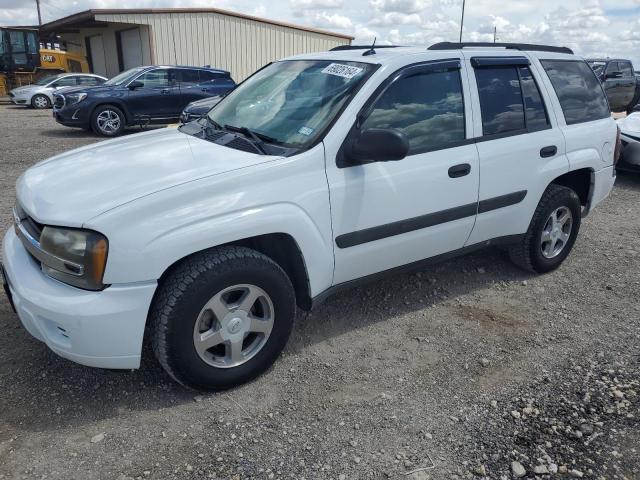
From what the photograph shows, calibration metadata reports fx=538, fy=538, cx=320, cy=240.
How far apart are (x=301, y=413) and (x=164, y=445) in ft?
2.25

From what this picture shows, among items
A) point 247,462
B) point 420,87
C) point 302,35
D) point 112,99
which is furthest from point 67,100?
point 302,35

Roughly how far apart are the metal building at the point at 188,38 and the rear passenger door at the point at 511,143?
790 inches

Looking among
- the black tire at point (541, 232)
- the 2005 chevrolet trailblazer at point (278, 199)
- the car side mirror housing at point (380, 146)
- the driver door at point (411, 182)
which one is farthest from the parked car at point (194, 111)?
the car side mirror housing at point (380, 146)

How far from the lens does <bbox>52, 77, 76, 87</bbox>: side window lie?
18.3 metres

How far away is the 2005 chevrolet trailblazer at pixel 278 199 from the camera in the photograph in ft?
8.13

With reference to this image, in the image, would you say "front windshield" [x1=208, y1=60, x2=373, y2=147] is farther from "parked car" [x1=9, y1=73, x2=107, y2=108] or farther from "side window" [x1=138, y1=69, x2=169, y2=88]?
"parked car" [x1=9, y1=73, x2=107, y2=108]

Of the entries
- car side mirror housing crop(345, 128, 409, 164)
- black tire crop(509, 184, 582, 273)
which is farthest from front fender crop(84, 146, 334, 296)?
black tire crop(509, 184, 582, 273)

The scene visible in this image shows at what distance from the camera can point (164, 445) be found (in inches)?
99.1

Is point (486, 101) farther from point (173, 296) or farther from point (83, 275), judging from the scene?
point (83, 275)

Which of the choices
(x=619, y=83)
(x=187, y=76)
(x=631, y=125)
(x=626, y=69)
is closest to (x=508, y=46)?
(x=631, y=125)

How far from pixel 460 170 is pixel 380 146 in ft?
2.75

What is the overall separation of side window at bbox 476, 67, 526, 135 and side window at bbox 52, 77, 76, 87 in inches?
704

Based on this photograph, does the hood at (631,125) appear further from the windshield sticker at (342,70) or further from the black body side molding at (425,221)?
the windshield sticker at (342,70)

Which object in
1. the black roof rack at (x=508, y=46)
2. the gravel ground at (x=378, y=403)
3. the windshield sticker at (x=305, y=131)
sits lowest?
the gravel ground at (x=378, y=403)
